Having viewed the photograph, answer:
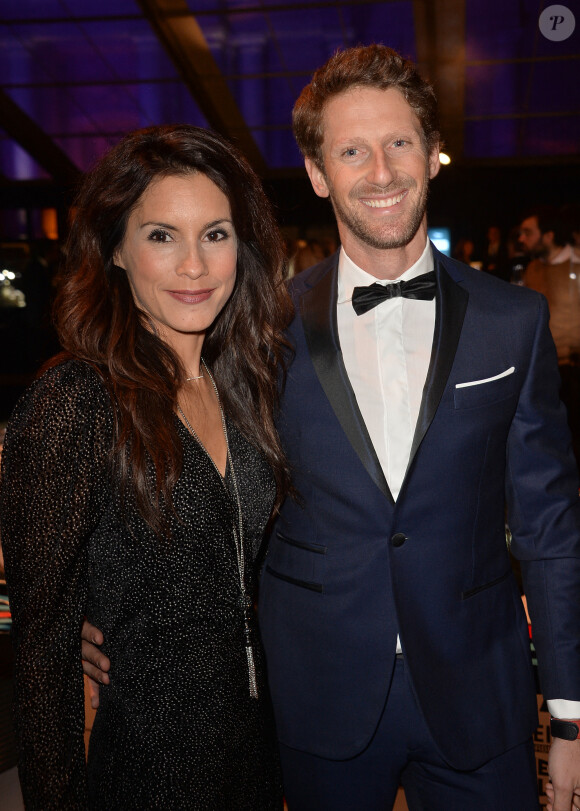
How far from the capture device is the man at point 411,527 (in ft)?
5.35

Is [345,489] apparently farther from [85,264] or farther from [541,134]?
[541,134]

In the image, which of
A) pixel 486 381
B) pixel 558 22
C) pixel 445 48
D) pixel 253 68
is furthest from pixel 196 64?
pixel 486 381

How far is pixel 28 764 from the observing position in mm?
1341

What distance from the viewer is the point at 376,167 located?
1.74m

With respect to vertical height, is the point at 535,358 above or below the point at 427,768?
above

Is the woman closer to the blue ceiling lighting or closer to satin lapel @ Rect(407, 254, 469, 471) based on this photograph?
satin lapel @ Rect(407, 254, 469, 471)

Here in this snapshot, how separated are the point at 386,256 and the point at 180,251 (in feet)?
1.68

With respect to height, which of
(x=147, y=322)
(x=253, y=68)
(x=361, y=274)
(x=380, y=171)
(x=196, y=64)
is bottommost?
(x=147, y=322)

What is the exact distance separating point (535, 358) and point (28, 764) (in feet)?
4.38

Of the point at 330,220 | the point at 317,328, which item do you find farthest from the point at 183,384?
the point at 330,220

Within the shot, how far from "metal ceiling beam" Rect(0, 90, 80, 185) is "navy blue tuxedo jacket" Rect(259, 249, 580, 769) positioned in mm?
8286

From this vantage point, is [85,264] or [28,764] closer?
[28,764]

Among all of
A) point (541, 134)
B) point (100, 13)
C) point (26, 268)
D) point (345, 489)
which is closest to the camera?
point (345, 489)

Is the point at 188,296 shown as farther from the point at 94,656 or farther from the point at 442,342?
the point at 94,656
